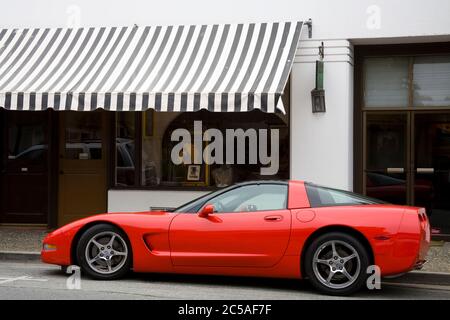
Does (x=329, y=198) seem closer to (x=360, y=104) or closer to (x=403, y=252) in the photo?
(x=403, y=252)

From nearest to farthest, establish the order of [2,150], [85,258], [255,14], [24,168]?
[85,258] → [255,14] → [24,168] → [2,150]

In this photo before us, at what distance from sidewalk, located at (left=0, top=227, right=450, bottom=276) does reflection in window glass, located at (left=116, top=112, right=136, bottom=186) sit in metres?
1.70

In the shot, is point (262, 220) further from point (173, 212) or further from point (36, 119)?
point (36, 119)

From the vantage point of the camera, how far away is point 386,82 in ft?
38.8

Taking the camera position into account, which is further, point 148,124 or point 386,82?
point 148,124

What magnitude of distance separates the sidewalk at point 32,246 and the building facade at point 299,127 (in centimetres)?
46

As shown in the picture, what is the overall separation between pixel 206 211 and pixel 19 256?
3.60 metres

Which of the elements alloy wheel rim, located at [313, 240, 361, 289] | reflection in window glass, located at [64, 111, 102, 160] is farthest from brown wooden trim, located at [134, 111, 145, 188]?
alloy wheel rim, located at [313, 240, 361, 289]

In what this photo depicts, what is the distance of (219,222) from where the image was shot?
24.6 ft

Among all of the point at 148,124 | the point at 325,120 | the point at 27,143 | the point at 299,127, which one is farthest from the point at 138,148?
the point at 325,120

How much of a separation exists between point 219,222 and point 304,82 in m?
4.64

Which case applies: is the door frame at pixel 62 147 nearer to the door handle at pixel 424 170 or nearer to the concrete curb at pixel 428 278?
the door handle at pixel 424 170

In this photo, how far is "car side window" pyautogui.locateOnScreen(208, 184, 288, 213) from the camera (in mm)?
7594
